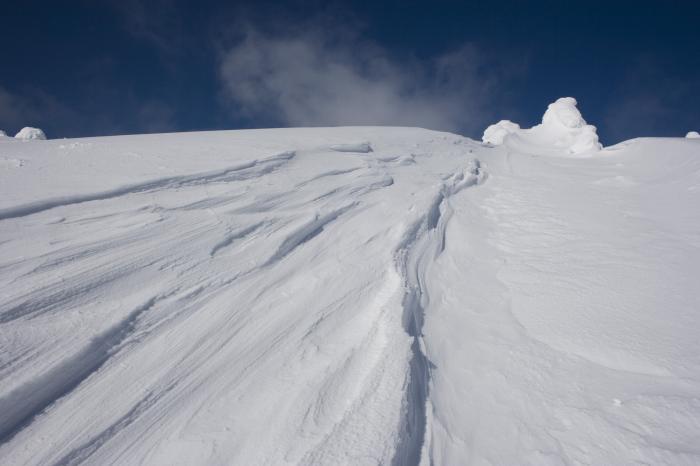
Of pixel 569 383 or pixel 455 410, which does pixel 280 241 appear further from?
pixel 569 383

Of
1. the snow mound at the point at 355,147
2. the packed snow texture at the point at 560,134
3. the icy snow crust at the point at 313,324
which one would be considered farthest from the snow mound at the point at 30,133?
the packed snow texture at the point at 560,134

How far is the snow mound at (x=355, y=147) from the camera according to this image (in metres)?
5.97

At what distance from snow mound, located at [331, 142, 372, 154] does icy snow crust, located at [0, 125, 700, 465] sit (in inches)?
66.9

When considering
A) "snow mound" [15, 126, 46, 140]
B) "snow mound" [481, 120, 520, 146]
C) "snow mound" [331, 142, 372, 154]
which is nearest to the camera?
"snow mound" [331, 142, 372, 154]

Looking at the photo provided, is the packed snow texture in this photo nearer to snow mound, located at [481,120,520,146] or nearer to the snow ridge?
snow mound, located at [481,120,520,146]

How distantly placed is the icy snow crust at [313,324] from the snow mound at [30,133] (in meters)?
15.1

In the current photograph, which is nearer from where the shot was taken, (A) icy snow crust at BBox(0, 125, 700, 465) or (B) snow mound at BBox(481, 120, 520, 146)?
(A) icy snow crust at BBox(0, 125, 700, 465)

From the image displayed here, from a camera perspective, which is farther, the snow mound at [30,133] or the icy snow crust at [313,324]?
the snow mound at [30,133]

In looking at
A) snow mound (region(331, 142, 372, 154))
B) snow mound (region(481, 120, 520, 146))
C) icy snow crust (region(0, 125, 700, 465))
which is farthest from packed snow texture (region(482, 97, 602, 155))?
icy snow crust (region(0, 125, 700, 465))

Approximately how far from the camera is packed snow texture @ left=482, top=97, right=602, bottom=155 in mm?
12547

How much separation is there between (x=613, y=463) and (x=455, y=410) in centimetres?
72

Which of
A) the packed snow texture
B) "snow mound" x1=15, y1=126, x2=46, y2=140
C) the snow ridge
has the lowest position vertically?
the snow ridge

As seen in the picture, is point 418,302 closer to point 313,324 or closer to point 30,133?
point 313,324

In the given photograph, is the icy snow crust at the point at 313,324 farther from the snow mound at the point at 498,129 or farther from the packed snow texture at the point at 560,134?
the snow mound at the point at 498,129
